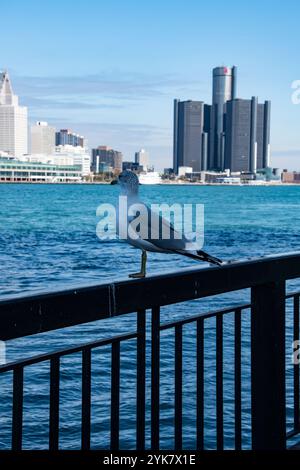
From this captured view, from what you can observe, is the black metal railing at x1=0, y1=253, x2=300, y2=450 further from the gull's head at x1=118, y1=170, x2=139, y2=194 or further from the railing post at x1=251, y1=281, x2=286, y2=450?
the gull's head at x1=118, y1=170, x2=139, y2=194

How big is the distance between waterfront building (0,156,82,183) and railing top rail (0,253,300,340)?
160m

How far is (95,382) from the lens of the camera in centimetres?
1002

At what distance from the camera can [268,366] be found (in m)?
2.97

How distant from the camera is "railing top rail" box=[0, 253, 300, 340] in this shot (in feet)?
6.28

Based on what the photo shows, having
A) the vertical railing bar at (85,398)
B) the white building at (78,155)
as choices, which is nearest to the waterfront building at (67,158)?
the white building at (78,155)

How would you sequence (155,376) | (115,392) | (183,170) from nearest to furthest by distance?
(115,392)
(155,376)
(183,170)

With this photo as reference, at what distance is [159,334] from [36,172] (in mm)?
166405

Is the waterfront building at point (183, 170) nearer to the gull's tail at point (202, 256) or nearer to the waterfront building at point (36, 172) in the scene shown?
the waterfront building at point (36, 172)

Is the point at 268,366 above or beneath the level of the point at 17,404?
beneath

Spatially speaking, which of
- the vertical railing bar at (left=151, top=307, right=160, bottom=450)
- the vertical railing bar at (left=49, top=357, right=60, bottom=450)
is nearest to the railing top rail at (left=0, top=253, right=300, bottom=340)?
the vertical railing bar at (left=151, top=307, right=160, bottom=450)

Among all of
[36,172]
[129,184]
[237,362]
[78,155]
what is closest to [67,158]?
[78,155]

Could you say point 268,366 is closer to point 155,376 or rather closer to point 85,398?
point 155,376
